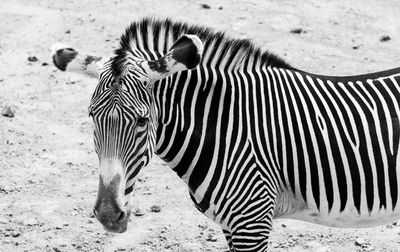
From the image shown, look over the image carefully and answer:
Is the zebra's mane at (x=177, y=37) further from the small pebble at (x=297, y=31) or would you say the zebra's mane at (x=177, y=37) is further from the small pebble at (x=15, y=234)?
the small pebble at (x=297, y=31)

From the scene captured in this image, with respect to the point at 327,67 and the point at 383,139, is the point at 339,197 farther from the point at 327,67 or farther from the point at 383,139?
the point at 327,67

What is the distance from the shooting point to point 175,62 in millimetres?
4273

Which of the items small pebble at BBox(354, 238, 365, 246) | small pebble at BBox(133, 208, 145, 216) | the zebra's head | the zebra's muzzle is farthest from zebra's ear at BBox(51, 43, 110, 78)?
small pebble at BBox(354, 238, 365, 246)

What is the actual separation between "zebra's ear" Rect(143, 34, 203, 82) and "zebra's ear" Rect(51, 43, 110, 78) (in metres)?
0.36

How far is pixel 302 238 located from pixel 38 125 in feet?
10.8

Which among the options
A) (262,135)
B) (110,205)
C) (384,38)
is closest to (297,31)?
(384,38)

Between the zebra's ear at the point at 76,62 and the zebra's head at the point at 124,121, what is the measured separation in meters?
0.13

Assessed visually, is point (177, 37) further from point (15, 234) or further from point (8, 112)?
point (8, 112)

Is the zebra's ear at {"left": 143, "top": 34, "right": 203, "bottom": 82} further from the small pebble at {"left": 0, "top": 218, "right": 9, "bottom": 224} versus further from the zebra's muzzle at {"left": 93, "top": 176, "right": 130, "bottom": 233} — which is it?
the small pebble at {"left": 0, "top": 218, "right": 9, "bottom": 224}

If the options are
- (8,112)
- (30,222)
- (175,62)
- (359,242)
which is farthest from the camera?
(8,112)

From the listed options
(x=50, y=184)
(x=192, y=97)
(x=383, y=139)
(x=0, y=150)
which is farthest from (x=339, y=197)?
(x=0, y=150)

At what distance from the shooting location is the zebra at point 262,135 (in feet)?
15.2

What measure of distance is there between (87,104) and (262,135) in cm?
426

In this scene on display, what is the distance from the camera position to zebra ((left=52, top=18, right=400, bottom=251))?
4.63 metres
